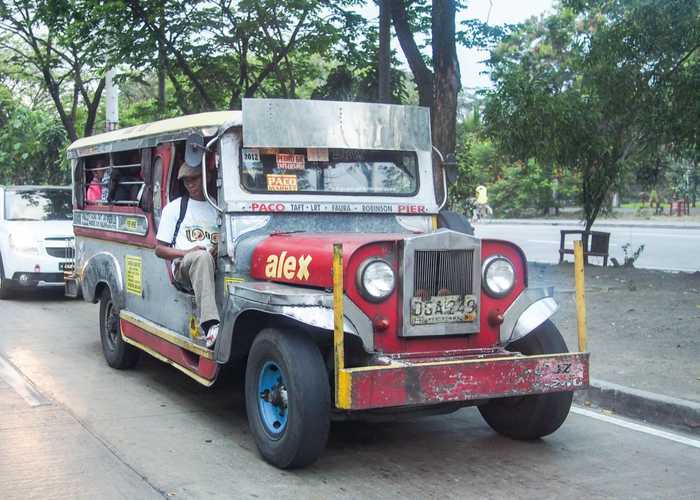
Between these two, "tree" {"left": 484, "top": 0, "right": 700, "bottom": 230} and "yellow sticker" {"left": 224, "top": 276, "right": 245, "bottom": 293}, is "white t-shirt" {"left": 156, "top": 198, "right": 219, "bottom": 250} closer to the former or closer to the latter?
"yellow sticker" {"left": 224, "top": 276, "right": 245, "bottom": 293}

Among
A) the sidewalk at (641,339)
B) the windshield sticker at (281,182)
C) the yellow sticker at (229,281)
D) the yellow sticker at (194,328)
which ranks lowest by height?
the sidewalk at (641,339)

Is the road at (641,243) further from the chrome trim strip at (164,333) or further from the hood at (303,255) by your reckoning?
the hood at (303,255)

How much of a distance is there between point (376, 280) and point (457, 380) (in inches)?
29.5

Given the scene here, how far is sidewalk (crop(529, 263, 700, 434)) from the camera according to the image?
6698 millimetres

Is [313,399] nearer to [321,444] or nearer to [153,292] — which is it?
[321,444]

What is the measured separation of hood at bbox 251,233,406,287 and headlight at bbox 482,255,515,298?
0.60m

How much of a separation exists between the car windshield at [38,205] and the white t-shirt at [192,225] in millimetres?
8136

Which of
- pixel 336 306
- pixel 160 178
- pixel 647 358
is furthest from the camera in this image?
pixel 647 358

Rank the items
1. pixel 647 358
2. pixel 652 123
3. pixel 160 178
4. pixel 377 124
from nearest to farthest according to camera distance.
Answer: pixel 377 124
pixel 160 178
pixel 647 358
pixel 652 123

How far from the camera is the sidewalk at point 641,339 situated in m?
6.70

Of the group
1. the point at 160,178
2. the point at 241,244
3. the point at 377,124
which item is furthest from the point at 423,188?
the point at 160,178

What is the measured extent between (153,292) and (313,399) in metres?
2.88

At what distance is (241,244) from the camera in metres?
6.13

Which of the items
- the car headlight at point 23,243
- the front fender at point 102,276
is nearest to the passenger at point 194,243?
the front fender at point 102,276
